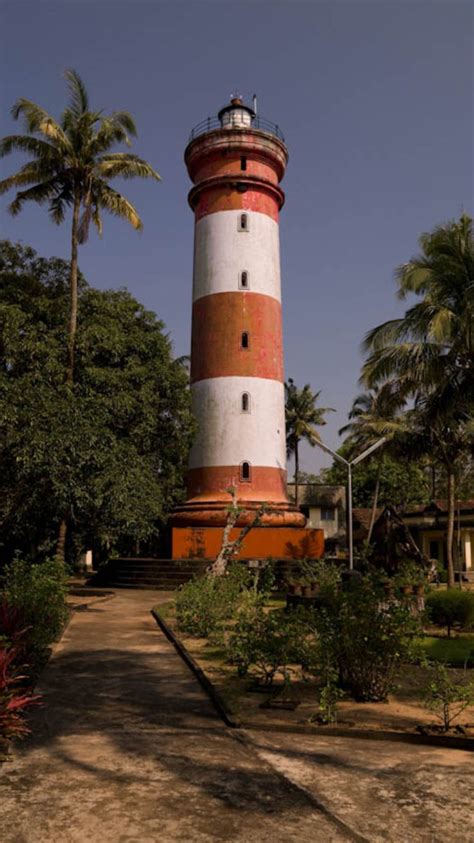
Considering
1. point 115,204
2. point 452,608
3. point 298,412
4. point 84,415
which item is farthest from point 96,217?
point 298,412

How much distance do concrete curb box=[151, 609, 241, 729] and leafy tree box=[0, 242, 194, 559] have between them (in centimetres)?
523

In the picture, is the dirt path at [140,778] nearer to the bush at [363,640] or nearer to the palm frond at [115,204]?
the bush at [363,640]

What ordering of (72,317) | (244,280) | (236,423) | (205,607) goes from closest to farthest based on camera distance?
(205,607), (72,317), (236,423), (244,280)

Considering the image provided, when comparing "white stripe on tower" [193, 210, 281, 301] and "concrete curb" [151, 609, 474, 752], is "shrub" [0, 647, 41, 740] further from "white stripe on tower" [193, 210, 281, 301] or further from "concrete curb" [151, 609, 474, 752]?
"white stripe on tower" [193, 210, 281, 301]

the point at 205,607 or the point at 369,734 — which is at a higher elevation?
the point at 205,607

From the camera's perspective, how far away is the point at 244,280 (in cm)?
2945

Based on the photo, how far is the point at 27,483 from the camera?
1931 cm

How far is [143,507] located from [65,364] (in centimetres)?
582

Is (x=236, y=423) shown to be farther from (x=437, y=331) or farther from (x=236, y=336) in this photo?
(x=437, y=331)

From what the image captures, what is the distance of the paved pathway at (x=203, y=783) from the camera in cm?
479

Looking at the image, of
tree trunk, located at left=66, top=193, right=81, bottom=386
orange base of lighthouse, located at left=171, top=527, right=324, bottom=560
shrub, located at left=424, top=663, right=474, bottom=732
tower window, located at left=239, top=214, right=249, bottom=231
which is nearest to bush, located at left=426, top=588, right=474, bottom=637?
shrub, located at left=424, top=663, right=474, bottom=732

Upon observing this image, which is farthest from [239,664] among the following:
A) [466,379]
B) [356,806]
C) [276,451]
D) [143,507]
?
[276,451]

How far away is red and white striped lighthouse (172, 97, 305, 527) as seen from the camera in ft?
93.5

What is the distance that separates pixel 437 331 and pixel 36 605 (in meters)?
12.7
